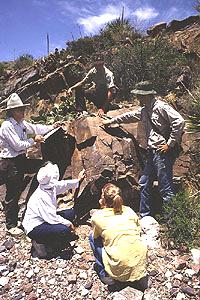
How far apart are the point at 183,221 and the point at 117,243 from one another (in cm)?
125

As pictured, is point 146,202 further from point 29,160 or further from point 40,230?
point 29,160

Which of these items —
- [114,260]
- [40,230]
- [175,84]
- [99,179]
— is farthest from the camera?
[175,84]

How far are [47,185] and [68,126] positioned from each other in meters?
1.83

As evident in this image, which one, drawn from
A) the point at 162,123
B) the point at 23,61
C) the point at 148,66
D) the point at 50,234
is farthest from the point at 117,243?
the point at 23,61

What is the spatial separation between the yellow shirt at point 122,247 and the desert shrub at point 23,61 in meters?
17.3

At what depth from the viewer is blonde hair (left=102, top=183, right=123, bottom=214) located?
436 cm

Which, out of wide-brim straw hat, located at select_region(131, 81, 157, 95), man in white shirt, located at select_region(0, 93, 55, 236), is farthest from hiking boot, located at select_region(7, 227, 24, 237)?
wide-brim straw hat, located at select_region(131, 81, 157, 95)

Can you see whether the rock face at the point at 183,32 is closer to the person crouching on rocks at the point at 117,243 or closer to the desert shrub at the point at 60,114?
the desert shrub at the point at 60,114

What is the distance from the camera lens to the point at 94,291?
14.4 ft

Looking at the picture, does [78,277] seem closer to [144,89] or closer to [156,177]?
[156,177]

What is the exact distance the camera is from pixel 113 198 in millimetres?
4410

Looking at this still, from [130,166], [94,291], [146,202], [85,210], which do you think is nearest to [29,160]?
[85,210]

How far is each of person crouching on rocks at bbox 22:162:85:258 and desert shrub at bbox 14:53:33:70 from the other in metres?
16.3

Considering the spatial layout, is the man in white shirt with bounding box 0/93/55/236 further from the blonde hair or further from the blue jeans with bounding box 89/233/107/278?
the blonde hair
